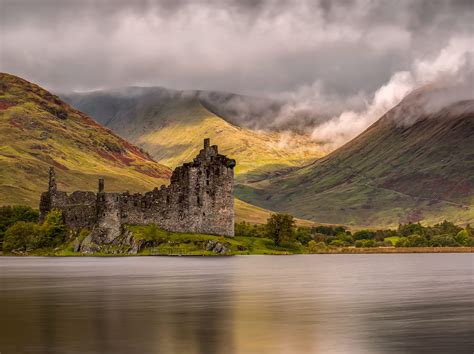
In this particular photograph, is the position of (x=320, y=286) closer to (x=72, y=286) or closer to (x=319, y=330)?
(x=72, y=286)

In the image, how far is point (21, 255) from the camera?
125m

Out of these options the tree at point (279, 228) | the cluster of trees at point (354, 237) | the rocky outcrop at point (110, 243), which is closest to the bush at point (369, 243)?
the cluster of trees at point (354, 237)

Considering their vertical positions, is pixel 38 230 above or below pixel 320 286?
above

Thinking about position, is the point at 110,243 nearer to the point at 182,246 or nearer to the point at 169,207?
the point at 169,207

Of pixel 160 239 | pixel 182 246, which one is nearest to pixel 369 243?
pixel 182 246

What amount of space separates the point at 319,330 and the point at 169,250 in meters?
81.0

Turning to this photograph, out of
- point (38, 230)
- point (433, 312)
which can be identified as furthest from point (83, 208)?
point (433, 312)

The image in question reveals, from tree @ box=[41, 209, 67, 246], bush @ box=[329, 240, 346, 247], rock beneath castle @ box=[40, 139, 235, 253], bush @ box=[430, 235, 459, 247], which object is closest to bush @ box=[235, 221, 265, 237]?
rock beneath castle @ box=[40, 139, 235, 253]

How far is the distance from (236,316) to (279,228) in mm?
88829

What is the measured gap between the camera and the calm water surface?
28.6 metres

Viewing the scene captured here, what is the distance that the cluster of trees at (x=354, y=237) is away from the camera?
4990 inches

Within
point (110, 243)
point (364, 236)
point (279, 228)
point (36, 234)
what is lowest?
point (110, 243)

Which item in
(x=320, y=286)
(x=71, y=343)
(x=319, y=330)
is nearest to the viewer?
(x=71, y=343)

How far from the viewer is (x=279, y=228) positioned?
413 feet
